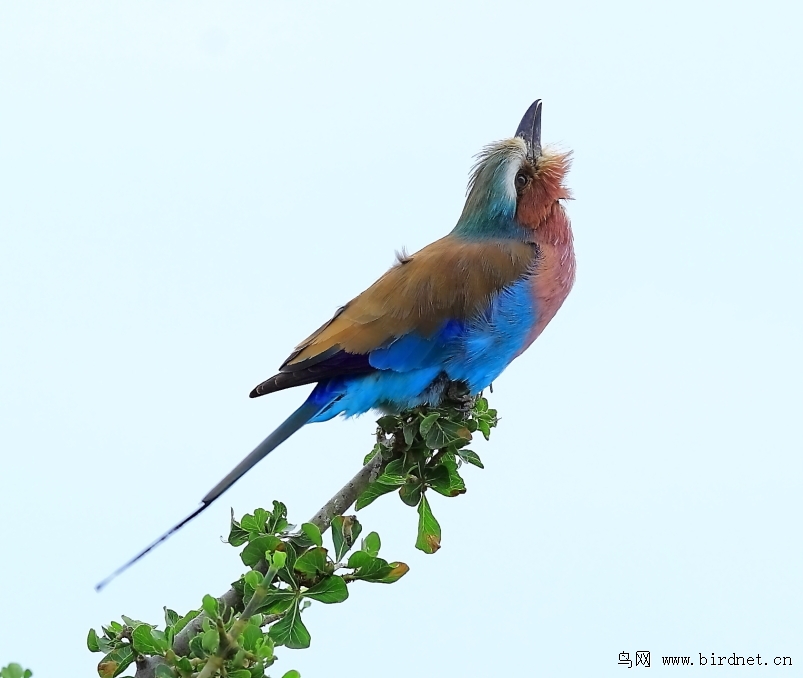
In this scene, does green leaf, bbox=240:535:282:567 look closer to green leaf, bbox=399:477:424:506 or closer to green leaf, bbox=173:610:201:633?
green leaf, bbox=173:610:201:633

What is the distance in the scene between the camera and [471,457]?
2.48 meters

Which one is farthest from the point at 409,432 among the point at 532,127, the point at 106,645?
the point at 532,127

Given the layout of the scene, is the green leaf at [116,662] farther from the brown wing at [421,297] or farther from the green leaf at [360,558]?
the brown wing at [421,297]

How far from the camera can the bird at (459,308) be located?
9.74 feet

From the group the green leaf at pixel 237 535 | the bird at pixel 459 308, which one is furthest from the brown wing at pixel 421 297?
the green leaf at pixel 237 535

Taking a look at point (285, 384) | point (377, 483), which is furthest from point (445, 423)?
point (285, 384)

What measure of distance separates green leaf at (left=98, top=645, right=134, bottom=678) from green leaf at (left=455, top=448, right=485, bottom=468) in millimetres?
845

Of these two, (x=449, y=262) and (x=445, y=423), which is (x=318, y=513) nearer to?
(x=445, y=423)

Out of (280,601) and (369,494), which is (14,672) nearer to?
(280,601)

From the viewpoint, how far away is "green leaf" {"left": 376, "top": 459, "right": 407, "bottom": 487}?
7.75 ft

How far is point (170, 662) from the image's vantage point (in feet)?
5.79

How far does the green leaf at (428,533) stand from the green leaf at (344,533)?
333mm

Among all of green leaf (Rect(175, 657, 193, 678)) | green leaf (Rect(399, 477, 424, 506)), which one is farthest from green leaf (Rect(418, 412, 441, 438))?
green leaf (Rect(175, 657, 193, 678))

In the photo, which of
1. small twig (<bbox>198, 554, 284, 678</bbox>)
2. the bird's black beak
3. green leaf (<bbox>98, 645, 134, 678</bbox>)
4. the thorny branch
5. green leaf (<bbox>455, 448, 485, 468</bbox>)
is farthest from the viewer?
the bird's black beak
